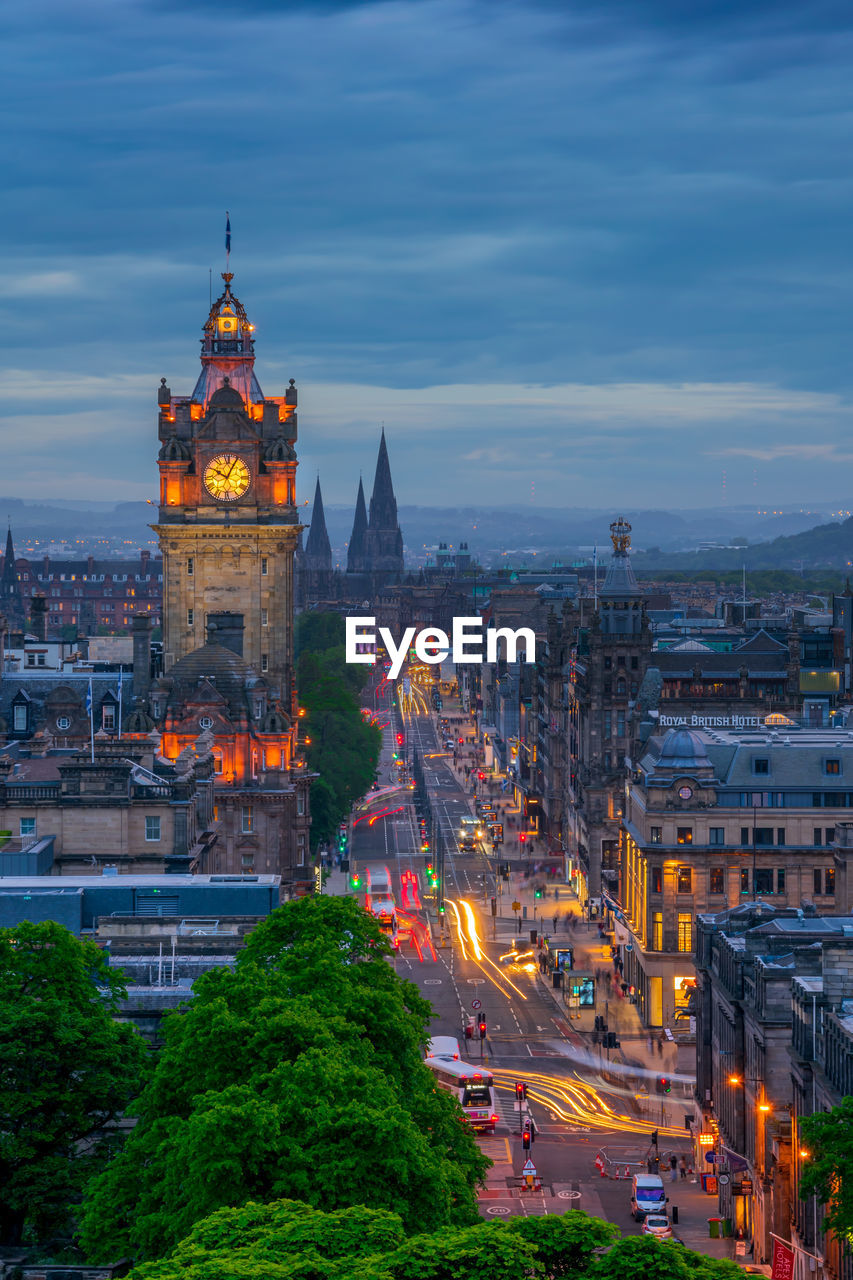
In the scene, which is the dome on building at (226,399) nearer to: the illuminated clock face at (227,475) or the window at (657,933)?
the illuminated clock face at (227,475)

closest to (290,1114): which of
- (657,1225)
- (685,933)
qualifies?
(657,1225)

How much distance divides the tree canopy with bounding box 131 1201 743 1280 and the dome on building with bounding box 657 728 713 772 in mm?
87844

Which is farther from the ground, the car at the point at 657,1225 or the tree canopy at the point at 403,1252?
the tree canopy at the point at 403,1252

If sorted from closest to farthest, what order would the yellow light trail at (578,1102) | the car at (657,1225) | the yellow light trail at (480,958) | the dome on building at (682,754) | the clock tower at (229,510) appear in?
the car at (657,1225)
the yellow light trail at (578,1102)
the dome on building at (682,754)
the yellow light trail at (480,958)
the clock tower at (229,510)

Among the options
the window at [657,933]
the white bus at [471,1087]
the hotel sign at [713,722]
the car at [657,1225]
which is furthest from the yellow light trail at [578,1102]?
the hotel sign at [713,722]

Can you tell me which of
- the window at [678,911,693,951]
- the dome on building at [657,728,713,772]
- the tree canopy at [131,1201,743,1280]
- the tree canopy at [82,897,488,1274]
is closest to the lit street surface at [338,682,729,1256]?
the window at [678,911,693,951]

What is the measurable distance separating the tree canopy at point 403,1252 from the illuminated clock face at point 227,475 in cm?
12463

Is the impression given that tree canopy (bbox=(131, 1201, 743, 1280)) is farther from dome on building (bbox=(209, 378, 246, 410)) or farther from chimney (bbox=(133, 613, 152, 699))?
dome on building (bbox=(209, 378, 246, 410))

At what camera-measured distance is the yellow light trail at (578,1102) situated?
110 m

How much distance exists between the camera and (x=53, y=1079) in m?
70.6

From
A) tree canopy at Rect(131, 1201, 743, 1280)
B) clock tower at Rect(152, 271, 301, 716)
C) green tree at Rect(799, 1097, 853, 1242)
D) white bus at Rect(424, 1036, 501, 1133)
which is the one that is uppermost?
clock tower at Rect(152, 271, 301, 716)

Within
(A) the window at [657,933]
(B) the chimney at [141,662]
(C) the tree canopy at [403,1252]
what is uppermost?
(B) the chimney at [141,662]

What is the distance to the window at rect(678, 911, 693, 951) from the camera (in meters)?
136

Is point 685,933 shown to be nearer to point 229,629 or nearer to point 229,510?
point 229,629
